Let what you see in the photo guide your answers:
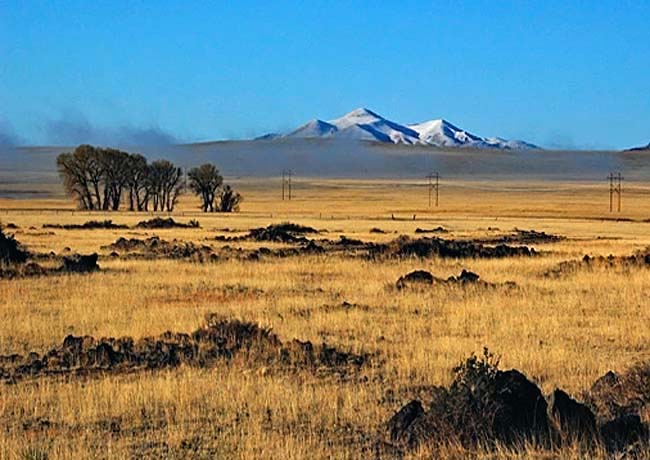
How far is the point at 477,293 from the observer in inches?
866

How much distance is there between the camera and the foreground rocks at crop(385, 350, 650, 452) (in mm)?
8648

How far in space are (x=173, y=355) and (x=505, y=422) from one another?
6079 millimetres

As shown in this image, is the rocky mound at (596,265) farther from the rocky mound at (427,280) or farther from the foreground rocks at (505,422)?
the foreground rocks at (505,422)

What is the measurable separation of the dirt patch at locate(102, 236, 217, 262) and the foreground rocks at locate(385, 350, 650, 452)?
2376 cm

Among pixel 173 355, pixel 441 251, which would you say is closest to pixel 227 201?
pixel 441 251

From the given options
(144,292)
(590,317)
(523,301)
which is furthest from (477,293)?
(144,292)

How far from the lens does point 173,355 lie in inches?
545

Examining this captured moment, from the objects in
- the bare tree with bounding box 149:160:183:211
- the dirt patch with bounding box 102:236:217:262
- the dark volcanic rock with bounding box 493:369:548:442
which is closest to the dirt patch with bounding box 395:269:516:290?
the dirt patch with bounding box 102:236:217:262

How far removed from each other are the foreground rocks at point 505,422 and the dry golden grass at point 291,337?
275 mm

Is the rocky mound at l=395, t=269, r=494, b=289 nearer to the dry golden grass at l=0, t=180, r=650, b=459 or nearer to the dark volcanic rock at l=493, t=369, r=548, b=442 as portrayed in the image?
the dry golden grass at l=0, t=180, r=650, b=459

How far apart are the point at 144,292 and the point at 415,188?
6629 inches

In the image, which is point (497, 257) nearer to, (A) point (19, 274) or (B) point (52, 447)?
(A) point (19, 274)

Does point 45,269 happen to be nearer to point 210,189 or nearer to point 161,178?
point 210,189

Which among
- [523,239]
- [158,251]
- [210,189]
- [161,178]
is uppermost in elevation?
[161,178]
